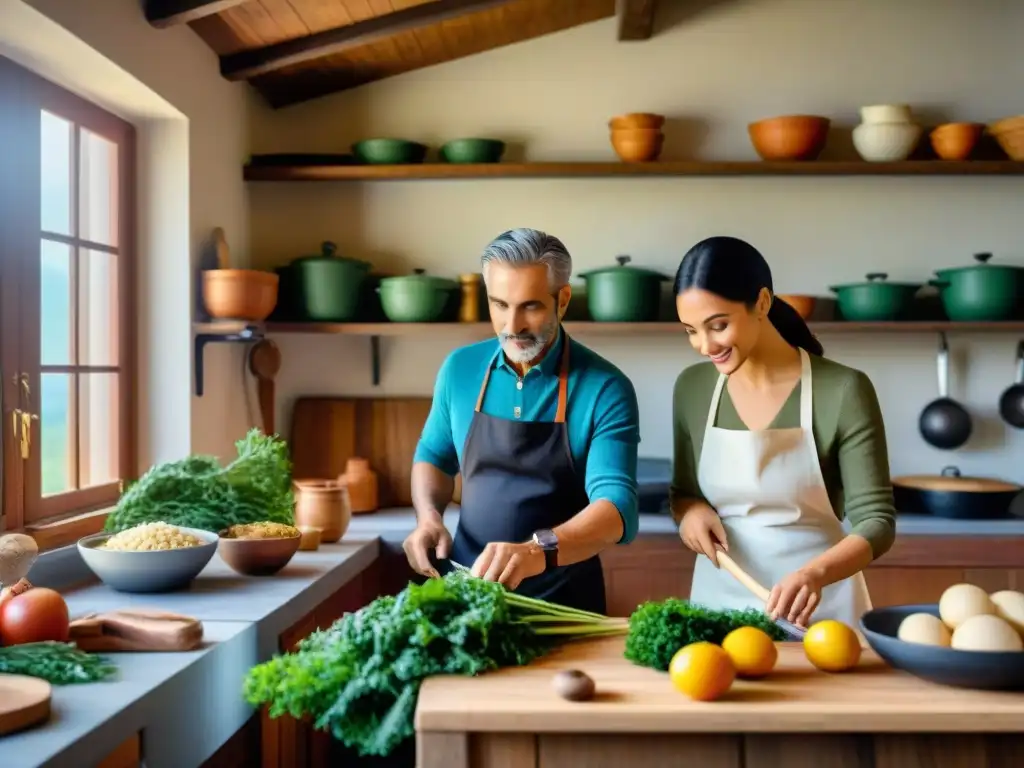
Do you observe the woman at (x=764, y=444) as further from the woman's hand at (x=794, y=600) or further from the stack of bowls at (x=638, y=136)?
the stack of bowls at (x=638, y=136)

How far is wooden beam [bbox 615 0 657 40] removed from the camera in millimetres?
3428

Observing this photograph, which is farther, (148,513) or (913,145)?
(913,145)

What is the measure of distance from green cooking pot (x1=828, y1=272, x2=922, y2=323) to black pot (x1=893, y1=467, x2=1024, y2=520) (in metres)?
0.59

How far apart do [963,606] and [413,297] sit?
2.46 metres

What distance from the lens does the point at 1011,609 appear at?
1349mm

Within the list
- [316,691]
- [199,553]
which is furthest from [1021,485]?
[316,691]

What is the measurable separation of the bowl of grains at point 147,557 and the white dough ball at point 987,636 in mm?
1536

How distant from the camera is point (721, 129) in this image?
3.84 meters

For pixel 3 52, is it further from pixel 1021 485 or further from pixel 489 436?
pixel 1021 485

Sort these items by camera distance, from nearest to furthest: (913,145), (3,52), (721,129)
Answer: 1. (3,52)
2. (913,145)
3. (721,129)

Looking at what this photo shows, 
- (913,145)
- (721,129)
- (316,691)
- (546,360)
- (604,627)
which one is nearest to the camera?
(316,691)

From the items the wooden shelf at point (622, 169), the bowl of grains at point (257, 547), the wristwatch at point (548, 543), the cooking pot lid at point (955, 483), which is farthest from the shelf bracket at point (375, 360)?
the wristwatch at point (548, 543)

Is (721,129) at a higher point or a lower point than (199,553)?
higher

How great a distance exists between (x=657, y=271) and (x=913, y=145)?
1.00 m
